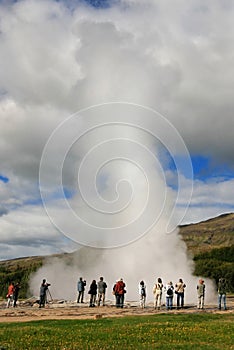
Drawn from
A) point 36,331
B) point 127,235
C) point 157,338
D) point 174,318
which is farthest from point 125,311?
point 127,235

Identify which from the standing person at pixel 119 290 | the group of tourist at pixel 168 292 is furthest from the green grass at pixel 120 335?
the standing person at pixel 119 290

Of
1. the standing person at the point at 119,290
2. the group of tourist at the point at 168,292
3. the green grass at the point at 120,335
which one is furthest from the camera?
the standing person at the point at 119,290

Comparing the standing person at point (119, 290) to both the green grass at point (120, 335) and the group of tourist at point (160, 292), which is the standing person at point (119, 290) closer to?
the group of tourist at point (160, 292)

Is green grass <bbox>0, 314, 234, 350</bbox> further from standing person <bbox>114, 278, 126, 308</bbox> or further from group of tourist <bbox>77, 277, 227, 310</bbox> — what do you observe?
standing person <bbox>114, 278, 126, 308</bbox>

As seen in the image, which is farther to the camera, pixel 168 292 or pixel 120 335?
pixel 168 292

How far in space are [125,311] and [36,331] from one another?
13509 mm

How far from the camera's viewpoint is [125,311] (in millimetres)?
36188

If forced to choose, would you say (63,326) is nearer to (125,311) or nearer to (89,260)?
(125,311)

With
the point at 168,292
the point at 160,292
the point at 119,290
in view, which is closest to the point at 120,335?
the point at 168,292

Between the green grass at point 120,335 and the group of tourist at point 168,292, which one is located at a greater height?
the group of tourist at point 168,292

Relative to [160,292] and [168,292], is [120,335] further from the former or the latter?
[160,292]

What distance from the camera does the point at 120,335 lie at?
71.5 ft

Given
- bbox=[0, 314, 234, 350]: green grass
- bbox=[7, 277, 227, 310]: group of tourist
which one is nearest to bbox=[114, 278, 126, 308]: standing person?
bbox=[7, 277, 227, 310]: group of tourist

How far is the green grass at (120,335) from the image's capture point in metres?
19.0
